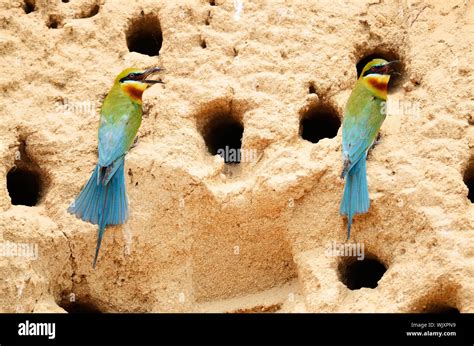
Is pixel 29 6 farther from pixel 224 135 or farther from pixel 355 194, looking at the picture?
pixel 355 194

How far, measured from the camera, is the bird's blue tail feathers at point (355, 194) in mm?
4043

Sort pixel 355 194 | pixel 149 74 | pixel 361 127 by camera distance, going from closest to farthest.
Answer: pixel 355 194 → pixel 361 127 → pixel 149 74

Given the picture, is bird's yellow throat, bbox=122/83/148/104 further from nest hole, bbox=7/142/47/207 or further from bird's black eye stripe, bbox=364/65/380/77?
bird's black eye stripe, bbox=364/65/380/77

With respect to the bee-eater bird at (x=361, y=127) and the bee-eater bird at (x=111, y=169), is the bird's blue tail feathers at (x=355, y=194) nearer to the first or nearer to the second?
the bee-eater bird at (x=361, y=127)

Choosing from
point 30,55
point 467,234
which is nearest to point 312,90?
point 467,234

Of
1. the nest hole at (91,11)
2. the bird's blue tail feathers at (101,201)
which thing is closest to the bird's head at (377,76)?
the bird's blue tail feathers at (101,201)

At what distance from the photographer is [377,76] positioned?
4336mm

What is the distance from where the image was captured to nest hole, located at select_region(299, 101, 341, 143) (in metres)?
4.43

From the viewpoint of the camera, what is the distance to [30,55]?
4.59 m

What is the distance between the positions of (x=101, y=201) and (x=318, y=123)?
3.32 feet

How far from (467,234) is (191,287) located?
1065 millimetres

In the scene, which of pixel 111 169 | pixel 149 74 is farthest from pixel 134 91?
pixel 111 169

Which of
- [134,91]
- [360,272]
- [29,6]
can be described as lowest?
[360,272]

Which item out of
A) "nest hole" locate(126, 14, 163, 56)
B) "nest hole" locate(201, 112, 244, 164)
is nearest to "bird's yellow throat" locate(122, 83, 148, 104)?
"nest hole" locate(201, 112, 244, 164)
